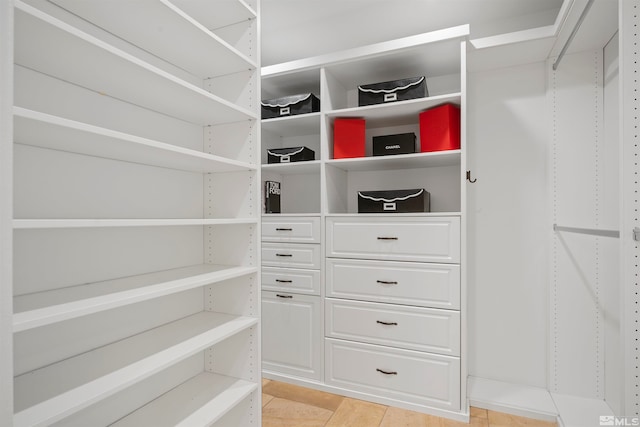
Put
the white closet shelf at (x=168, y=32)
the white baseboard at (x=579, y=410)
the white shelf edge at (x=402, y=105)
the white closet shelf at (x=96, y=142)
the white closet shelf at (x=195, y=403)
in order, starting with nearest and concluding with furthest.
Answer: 1. the white closet shelf at (x=96, y=142)
2. the white closet shelf at (x=168, y=32)
3. the white closet shelf at (x=195, y=403)
4. the white baseboard at (x=579, y=410)
5. the white shelf edge at (x=402, y=105)

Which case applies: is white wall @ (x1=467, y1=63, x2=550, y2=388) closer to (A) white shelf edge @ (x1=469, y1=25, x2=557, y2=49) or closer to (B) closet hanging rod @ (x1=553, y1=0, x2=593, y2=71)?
(B) closet hanging rod @ (x1=553, y1=0, x2=593, y2=71)

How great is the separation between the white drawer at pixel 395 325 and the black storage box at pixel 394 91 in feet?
4.24

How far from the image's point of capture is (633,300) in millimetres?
1078

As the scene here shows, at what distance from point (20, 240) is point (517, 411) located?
2.51 meters

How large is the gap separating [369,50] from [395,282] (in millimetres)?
1450

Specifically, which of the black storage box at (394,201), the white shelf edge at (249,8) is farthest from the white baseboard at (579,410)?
the white shelf edge at (249,8)

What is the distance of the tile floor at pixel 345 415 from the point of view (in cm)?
192

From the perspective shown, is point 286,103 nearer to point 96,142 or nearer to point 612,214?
point 96,142

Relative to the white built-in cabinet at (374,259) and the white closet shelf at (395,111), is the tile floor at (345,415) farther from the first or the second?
the white closet shelf at (395,111)

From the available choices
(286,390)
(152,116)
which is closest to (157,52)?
(152,116)

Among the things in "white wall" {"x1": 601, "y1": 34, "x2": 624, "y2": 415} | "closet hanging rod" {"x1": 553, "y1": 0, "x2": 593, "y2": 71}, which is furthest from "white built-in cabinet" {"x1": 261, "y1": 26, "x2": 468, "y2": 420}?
"white wall" {"x1": 601, "y1": 34, "x2": 624, "y2": 415}

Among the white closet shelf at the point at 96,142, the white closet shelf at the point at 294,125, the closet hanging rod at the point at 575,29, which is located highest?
the closet hanging rod at the point at 575,29

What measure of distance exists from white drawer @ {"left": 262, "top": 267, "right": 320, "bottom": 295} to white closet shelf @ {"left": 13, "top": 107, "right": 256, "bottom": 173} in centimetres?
115

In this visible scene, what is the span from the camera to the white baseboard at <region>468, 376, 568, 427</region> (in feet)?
6.42
